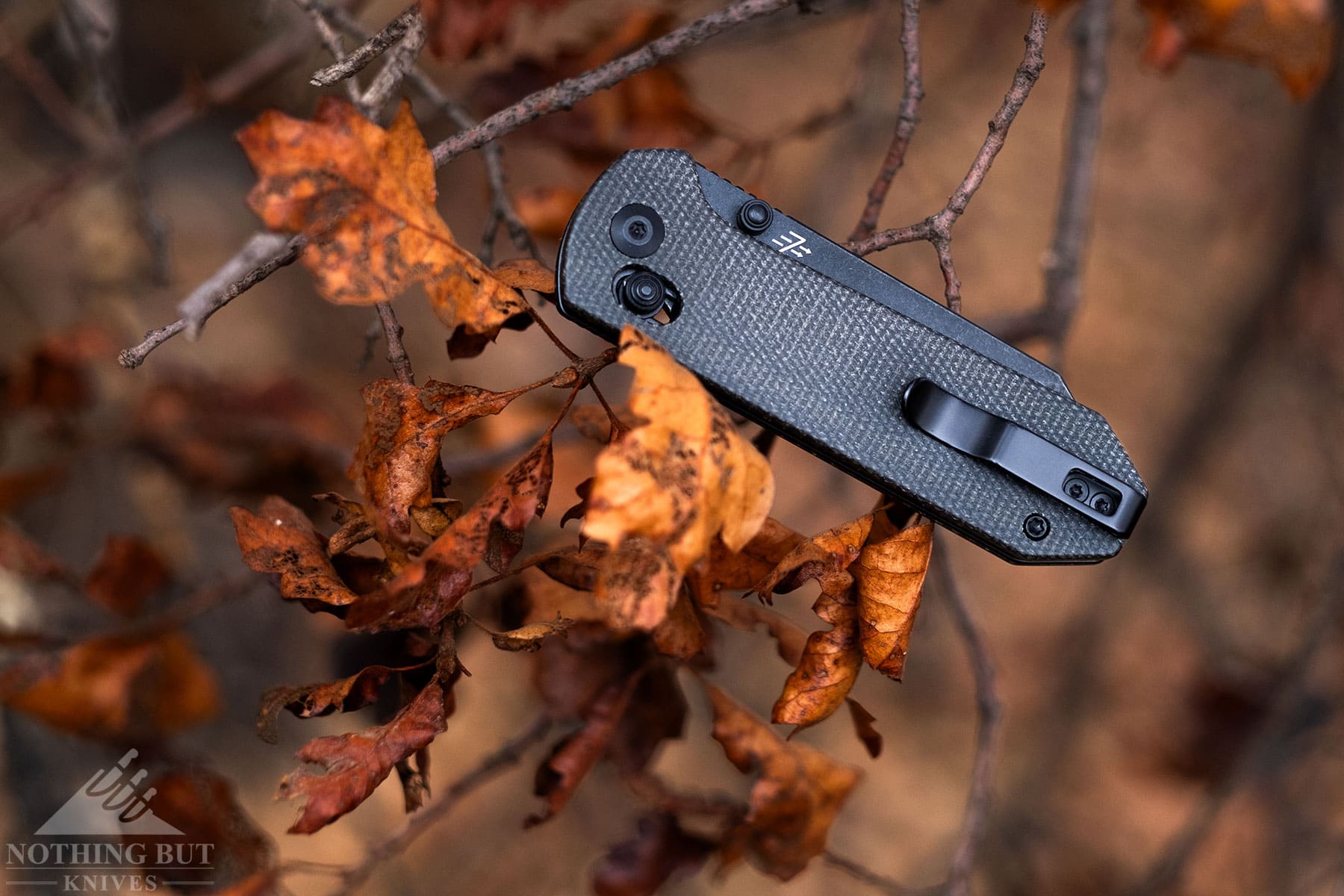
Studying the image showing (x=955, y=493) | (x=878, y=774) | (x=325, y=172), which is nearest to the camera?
(x=325, y=172)

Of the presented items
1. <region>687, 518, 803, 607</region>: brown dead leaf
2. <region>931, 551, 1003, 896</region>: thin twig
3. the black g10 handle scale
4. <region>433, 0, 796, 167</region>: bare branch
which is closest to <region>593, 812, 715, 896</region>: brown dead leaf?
<region>931, 551, 1003, 896</region>: thin twig

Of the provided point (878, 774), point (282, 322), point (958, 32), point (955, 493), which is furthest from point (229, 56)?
point (878, 774)

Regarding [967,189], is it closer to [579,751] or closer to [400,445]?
[400,445]

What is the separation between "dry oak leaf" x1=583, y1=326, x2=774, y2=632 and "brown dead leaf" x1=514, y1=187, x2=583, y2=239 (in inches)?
22.9

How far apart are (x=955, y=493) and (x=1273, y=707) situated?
1454 millimetres

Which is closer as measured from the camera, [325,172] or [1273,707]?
[325,172]

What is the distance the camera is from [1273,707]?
1.75 metres

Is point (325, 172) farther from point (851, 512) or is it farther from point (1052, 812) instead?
point (1052, 812)

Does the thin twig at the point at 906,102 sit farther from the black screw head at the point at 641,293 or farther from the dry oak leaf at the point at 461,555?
the dry oak leaf at the point at 461,555

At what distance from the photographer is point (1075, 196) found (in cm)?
123

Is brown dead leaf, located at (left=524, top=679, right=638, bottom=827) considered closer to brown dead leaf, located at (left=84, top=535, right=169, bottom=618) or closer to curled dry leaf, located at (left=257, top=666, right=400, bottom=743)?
curled dry leaf, located at (left=257, top=666, right=400, bottom=743)

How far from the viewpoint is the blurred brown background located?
5.65ft

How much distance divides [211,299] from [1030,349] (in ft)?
4.51

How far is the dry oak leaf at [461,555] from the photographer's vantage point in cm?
58
